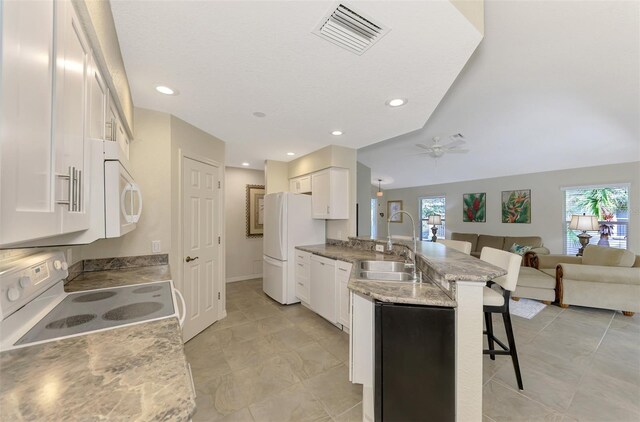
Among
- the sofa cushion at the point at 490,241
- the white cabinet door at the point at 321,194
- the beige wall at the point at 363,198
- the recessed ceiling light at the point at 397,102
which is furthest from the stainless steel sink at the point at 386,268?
the sofa cushion at the point at 490,241

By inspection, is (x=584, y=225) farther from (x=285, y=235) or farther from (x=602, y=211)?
(x=285, y=235)

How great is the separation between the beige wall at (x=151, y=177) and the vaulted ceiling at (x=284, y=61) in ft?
0.55

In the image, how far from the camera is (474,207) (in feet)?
20.8

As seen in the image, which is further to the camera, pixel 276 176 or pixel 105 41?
pixel 276 176

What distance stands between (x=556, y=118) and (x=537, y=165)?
2118 millimetres

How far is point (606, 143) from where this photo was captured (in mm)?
3963

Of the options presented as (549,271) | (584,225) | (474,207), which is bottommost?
(549,271)

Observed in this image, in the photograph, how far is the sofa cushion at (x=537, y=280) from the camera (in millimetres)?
3666

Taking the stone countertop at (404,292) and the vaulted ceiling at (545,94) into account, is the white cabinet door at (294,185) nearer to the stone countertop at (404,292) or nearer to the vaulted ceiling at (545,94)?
the vaulted ceiling at (545,94)

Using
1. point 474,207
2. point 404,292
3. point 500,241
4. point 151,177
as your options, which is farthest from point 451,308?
point 474,207

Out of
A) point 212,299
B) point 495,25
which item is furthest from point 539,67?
point 212,299

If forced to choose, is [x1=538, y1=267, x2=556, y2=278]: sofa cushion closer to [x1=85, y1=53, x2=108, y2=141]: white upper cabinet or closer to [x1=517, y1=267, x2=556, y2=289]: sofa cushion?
[x1=517, y1=267, x2=556, y2=289]: sofa cushion

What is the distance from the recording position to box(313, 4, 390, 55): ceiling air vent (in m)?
1.25

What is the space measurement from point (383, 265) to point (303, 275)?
147 cm
